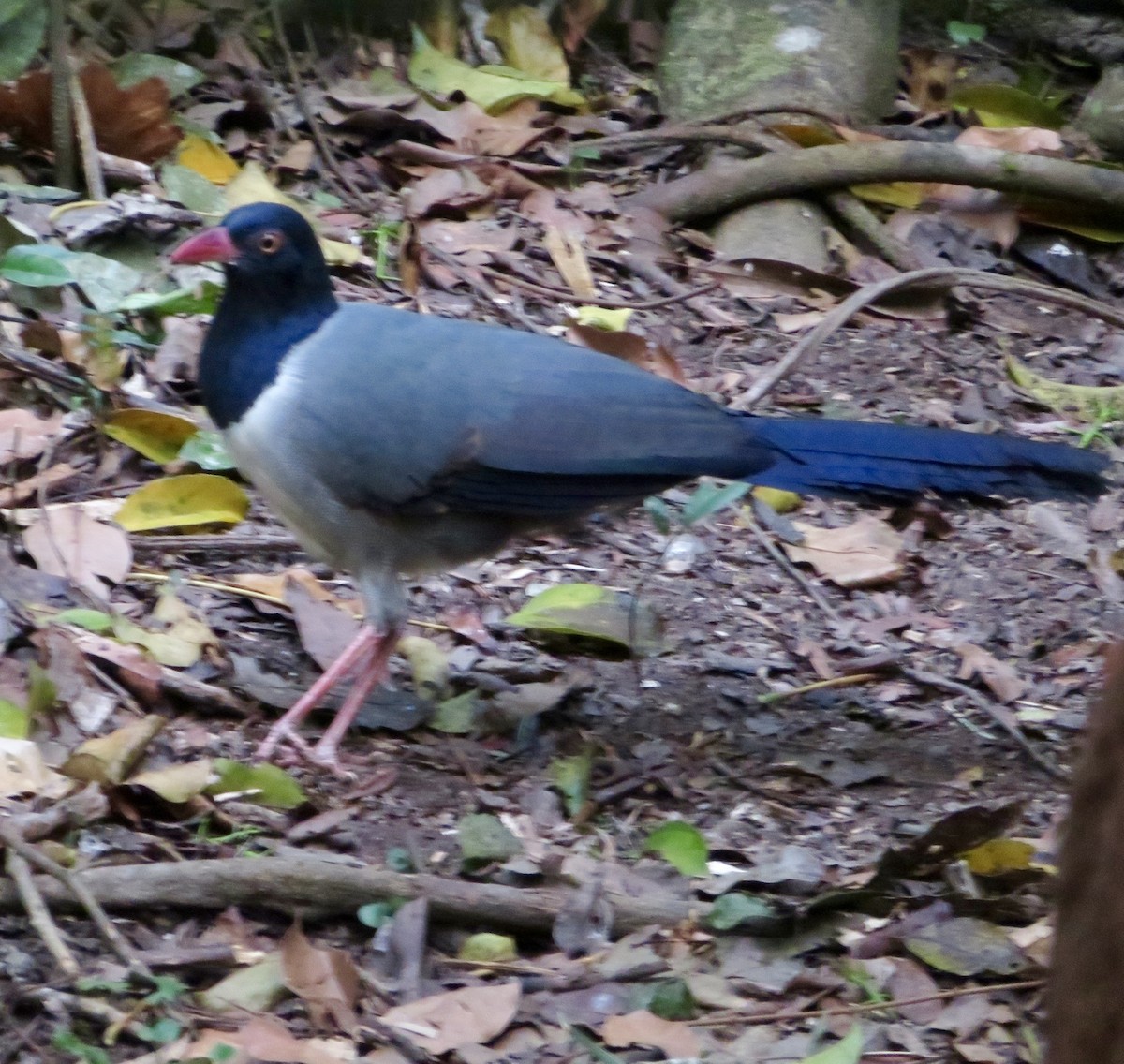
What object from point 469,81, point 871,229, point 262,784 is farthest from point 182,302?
point 871,229

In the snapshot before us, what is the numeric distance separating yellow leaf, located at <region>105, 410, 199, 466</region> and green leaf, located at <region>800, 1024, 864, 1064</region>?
8.33ft

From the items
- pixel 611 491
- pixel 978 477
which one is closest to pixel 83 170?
pixel 611 491

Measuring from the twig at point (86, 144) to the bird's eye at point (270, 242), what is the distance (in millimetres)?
1746

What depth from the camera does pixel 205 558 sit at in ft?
14.1

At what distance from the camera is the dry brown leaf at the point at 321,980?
9.07 feet

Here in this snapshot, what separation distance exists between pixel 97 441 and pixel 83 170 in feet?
4.47

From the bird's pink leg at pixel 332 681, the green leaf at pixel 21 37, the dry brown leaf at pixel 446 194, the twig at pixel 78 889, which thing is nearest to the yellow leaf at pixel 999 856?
the bird's pink leg at pixel 332 681

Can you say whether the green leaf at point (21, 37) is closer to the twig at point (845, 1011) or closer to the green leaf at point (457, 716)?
the green leaf at point (457, 716)

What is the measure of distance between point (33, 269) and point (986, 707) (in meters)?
2.81

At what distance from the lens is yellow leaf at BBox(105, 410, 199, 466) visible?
4445 mm

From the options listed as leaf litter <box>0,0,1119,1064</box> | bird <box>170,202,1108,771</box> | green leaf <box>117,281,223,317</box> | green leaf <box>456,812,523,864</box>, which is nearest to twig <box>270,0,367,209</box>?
leaf litter <box>0,0,1119,1064</box>

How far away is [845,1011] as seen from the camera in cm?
293

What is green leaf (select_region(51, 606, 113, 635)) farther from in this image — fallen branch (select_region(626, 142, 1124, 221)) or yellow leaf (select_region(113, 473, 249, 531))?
fallen branch (select_region(626, 142, 1124, 221))

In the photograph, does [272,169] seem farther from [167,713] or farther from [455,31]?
[167,713]
